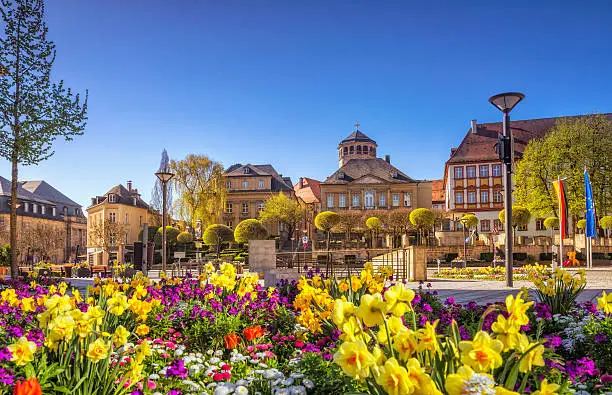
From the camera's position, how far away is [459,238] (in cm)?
4628

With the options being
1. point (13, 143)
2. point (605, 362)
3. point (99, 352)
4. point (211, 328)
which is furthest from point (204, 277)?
point (13, 143)

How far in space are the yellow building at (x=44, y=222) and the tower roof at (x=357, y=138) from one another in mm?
41623

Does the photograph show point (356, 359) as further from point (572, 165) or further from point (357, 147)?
point (357, 147)

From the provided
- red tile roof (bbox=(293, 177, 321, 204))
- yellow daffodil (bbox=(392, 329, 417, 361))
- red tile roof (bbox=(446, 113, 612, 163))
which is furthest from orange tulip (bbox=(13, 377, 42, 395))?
red tile roof (bbox=(293, 177, 321, 204))

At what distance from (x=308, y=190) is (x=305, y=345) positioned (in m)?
74.4

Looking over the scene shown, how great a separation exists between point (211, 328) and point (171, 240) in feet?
151

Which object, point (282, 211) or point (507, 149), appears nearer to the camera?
point (507, 149)

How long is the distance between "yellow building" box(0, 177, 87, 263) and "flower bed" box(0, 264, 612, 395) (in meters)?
53.1

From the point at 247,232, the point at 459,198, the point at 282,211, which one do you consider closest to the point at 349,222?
the point at 282,211

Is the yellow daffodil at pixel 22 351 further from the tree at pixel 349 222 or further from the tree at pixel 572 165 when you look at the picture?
the tree at pixel 349 222

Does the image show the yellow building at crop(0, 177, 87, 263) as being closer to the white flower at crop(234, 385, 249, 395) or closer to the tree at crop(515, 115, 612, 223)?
the tree at crop(515, 115, 612, 223)

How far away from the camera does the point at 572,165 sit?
4044 centimetres

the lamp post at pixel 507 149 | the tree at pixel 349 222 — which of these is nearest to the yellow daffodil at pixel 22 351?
the lamp post at pixel 507 149

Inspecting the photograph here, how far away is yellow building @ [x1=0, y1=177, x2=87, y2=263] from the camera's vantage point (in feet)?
182
